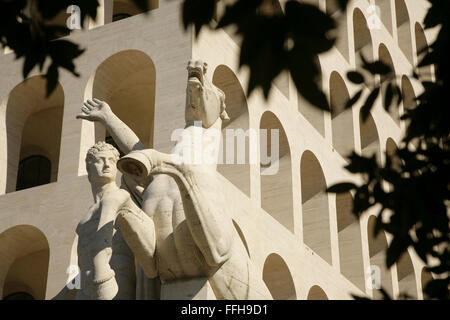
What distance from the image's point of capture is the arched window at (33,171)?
2500 centimetres

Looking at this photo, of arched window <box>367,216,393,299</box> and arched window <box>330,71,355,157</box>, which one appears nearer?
arched window <box>367,216,393,299</box>

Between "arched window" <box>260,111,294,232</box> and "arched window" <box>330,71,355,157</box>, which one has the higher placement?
"arched window" <box>260,111,294,232</box>

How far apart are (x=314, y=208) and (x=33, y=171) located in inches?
291

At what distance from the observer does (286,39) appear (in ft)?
14.9

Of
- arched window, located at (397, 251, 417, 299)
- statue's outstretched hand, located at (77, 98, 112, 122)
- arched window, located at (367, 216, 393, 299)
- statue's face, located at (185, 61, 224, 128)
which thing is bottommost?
arched window, located at (397, 251, 417, 299)

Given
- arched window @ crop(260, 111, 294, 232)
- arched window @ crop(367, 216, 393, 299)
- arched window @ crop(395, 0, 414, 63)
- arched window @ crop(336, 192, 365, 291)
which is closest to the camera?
arched window @ crop(260, 111, 294, 232)

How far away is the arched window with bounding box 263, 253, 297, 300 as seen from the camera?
21.0 metres

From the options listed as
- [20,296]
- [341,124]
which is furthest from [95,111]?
[341,124]

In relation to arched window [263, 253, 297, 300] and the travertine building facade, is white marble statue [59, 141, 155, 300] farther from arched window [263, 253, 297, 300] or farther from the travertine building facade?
arched window [263, 253, 297, 300]

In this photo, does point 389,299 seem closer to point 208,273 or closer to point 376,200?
point 376,200

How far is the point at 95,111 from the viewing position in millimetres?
10414

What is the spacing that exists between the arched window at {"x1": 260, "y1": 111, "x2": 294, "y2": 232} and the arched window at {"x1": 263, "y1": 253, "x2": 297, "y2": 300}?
125cm

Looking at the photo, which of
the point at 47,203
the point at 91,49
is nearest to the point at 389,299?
the point at 47,203

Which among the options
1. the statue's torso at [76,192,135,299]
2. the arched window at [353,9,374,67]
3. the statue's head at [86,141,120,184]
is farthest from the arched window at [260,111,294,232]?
the statue's torso at [76,192,135,299]
